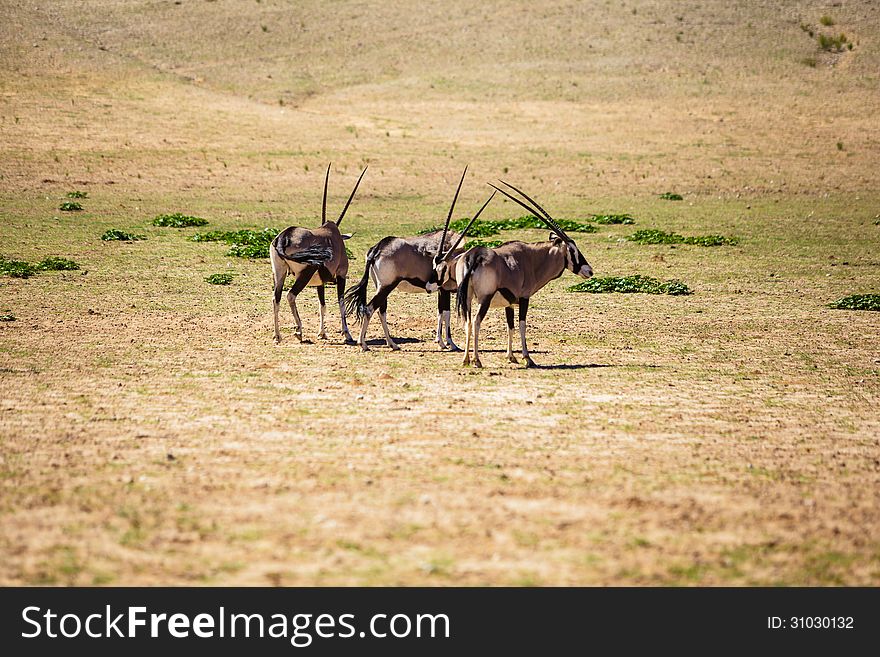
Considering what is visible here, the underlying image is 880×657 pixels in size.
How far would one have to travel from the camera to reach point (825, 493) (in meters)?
8.57

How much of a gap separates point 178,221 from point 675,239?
1258 centimetres

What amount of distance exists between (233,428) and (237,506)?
2.47 m

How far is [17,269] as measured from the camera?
20.3 m

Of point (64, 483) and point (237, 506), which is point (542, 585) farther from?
point (64, 483)

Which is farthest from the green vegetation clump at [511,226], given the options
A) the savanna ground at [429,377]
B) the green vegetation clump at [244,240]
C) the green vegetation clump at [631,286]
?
the green vegetation clump at [631,286]

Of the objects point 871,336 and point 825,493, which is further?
point 871,336

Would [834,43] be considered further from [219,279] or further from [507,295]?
[507,295]

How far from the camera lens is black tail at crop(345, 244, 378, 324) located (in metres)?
15.4

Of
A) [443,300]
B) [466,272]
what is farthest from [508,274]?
[443,300]

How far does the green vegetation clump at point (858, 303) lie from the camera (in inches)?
719

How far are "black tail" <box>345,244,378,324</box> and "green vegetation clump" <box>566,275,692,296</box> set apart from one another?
568cm

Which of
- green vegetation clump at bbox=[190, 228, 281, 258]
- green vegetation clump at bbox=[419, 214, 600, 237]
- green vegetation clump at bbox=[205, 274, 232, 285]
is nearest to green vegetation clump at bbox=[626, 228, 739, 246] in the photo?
green vegetation clump at bbox=[419, 214, 600, 237]

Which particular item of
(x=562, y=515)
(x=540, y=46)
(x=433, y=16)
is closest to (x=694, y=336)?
(x=562, y=515)

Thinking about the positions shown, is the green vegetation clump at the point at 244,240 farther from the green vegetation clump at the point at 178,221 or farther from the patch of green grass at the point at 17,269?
the patch of green grass at the point at 17,269
